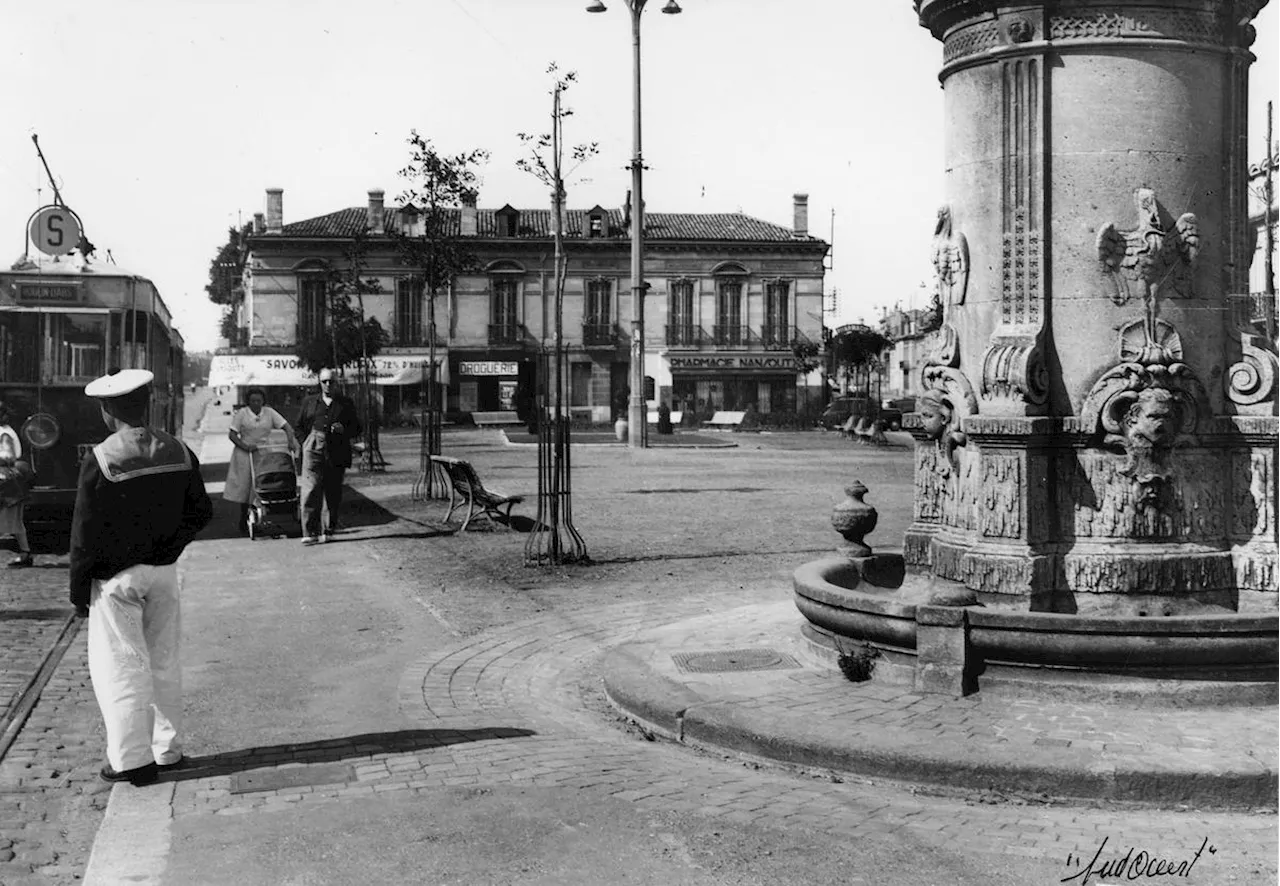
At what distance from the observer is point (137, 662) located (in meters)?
5.36

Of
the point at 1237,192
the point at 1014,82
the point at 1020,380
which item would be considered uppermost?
the point at 1014,82

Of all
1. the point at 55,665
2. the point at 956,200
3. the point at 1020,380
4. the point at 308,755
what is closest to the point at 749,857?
the point at 308,755

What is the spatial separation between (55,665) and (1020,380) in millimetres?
5659

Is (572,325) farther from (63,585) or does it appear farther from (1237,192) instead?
(1237,192)

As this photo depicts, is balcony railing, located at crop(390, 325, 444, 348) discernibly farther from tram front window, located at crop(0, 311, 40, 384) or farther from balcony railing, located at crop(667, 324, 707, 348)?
tram front window, located at crop(0, 311, 40, 384)

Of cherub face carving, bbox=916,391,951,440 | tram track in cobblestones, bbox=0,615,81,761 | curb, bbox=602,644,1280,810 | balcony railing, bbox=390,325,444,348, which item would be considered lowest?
tram track in cobblestones, bbox=0,615,81,761

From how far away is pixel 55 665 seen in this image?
768cm

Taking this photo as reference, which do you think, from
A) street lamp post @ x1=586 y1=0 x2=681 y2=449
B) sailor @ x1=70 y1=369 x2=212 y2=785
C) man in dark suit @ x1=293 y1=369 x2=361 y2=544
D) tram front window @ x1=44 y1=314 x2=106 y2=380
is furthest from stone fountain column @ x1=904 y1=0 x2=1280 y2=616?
street lamp post @ x1=586 y1=0 x2=681 y2=449

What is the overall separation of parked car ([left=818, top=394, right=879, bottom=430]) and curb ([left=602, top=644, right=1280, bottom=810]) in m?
43.2

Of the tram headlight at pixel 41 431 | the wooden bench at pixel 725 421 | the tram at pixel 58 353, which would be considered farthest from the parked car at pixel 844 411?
the tram headlight at pixel 41 431

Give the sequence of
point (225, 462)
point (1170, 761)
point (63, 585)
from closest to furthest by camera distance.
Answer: point (1170, 761), point (63, 585), point (225, 462)

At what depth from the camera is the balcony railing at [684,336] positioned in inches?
2402

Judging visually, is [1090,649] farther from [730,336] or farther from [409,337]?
[730,336]

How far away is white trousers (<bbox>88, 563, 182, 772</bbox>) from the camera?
5.30 metres
